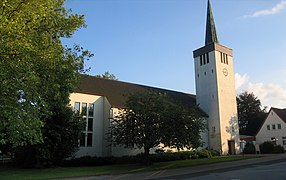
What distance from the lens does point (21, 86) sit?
1367cm

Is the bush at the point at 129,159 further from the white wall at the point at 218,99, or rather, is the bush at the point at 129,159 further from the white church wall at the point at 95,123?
the white wall at the point at 218,99

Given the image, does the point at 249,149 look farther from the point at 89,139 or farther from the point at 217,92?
the point at 89,139

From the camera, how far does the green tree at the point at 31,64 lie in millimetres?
13281

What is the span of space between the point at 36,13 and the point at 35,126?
20.0ft

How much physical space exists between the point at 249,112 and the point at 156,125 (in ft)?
153

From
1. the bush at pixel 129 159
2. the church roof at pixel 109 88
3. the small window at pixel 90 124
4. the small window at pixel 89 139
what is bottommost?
the bush at pixel 129 159

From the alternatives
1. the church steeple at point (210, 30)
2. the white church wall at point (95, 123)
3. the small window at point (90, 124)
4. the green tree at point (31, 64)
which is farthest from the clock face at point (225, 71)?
the green tree at point (31, 64)

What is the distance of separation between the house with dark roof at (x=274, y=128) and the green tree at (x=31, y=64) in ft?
161

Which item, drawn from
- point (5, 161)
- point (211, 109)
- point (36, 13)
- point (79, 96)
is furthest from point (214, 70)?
point (36, 13)

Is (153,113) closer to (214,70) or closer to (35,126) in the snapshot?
(35,126)

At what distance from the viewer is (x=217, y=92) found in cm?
4909

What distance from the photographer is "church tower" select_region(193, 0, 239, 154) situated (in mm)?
48781

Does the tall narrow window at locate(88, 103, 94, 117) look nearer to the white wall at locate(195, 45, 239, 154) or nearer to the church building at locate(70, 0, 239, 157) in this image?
the church building at locate(70, 0, 239, 157)

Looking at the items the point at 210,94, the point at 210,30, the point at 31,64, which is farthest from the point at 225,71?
the point at 31,64
